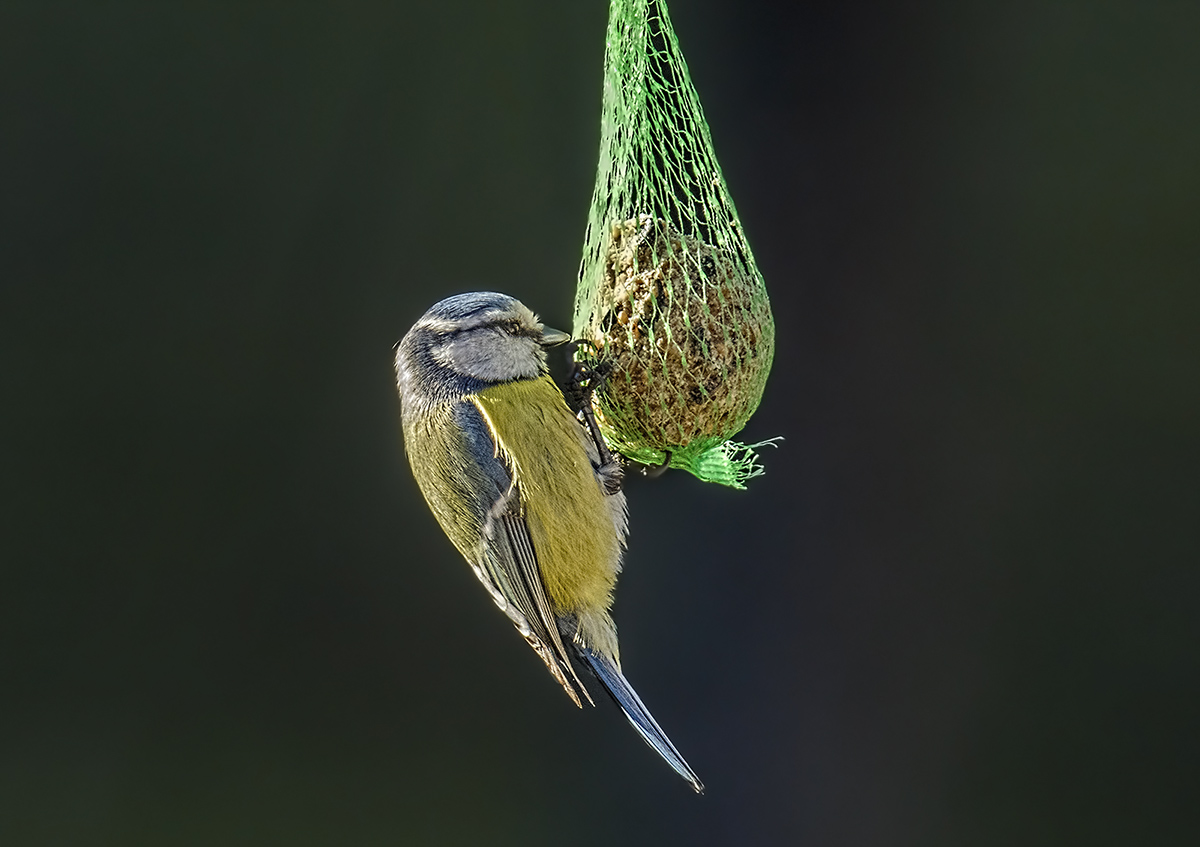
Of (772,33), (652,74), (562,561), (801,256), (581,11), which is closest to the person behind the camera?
(652,74)

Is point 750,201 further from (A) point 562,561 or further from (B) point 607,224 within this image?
(A) point 562,561

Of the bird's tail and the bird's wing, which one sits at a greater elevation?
the bird's wing

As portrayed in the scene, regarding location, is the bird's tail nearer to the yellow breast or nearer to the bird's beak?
the yellow breast

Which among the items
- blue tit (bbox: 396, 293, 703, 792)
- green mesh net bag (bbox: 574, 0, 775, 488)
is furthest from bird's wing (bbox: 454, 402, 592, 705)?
green mesh net bag (bbox: 574, 0, 775, 488)

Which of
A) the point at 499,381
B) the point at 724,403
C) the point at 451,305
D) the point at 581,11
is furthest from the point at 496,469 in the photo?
the point at 581,11

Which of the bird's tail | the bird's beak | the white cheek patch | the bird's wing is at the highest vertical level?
the bird's beak

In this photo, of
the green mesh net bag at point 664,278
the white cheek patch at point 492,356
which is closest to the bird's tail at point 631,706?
the green mesh net bag at point 664,278

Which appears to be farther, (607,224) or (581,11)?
(581,11)
